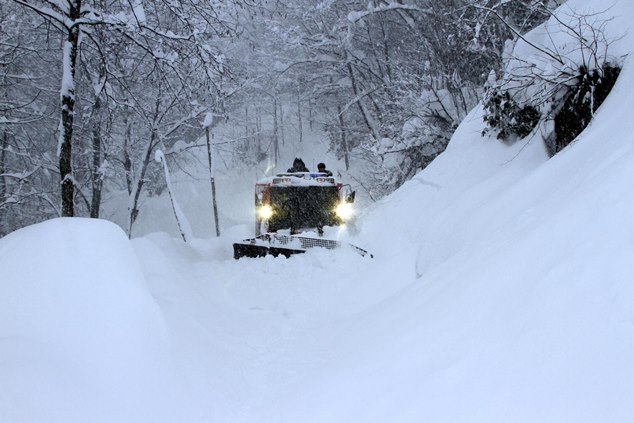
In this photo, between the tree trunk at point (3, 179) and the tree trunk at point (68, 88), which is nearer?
the tree trunk at point (68, 88)

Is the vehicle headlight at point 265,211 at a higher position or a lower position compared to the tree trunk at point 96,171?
lower

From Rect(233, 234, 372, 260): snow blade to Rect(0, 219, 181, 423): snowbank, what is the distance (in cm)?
521

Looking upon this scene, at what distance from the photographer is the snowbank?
2557 millimetres

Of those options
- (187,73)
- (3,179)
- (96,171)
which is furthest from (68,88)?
(3,179)

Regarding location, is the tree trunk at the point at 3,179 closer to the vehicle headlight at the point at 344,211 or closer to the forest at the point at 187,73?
the forest at the point at 187,73

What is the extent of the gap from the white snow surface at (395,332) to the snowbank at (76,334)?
0.01 m

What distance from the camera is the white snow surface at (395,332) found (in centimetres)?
191

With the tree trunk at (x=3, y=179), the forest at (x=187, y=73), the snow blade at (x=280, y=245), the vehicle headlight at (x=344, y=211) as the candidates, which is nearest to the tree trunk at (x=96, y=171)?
the forest at (x=187, y=73)

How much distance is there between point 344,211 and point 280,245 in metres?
2.12

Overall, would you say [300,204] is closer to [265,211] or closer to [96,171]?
[265,211]

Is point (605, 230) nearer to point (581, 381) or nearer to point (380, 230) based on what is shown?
point (581, 381)

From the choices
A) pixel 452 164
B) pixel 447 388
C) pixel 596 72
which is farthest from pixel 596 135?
pixel 452 164

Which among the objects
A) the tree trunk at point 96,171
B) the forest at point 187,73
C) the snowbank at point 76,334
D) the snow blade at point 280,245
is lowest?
the snow blade at point 280,245

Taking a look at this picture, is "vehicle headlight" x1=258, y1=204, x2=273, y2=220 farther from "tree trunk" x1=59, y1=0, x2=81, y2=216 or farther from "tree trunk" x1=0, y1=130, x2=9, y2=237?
"tree trunk" x1=0, y1=130, x2=9, y2=237
